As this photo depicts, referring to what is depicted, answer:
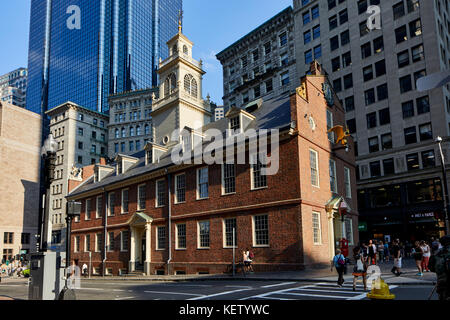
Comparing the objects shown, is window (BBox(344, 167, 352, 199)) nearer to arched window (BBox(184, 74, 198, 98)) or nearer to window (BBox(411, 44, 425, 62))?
arched window (BBox(184, 74, 198, 98))

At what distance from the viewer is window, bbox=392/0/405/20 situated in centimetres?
4506

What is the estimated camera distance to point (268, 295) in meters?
12.7

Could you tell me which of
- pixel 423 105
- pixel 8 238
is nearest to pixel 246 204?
pixel 423 105

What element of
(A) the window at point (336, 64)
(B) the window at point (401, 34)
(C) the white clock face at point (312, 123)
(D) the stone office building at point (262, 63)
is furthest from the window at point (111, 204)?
(B) the window at point (401, 34)

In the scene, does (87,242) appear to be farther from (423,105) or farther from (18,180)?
(423,105)

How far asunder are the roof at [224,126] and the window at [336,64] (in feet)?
85.0

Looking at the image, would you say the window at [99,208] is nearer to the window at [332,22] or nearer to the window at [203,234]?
the window at [203,234]

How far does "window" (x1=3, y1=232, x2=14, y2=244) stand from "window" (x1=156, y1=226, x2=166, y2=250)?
146 feet

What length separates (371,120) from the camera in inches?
1863

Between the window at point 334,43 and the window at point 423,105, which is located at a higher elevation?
the window at point 334,43

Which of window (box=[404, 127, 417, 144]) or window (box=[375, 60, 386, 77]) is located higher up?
window (box=[375, 60, 386, 77])

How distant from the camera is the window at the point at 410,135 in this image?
43000 mm

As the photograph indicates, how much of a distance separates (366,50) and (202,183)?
33.1 metres

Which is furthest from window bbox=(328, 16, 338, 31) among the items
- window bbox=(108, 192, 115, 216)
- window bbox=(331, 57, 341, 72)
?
window bbox=(108, 192, 115, 216)
